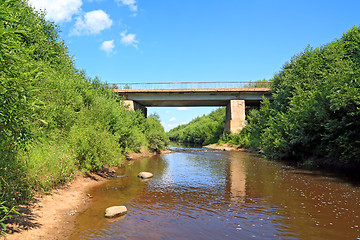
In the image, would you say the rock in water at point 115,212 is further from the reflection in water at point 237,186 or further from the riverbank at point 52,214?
the reflection in water at point 237,186

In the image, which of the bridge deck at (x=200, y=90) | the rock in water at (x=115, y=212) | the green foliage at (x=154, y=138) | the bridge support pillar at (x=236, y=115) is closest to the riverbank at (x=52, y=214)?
the rock in water at (x=115, y=212)

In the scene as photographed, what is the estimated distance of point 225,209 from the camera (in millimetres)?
11172

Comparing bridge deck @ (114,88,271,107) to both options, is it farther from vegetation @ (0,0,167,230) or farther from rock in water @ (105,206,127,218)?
rock in water @ (105,206,127,218)

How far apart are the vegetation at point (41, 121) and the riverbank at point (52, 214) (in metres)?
0.46

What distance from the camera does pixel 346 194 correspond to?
1354 cm

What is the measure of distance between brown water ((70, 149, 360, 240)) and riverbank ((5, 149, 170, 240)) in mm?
470

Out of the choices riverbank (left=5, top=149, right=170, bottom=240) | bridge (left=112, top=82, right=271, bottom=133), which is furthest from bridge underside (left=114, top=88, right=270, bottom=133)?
riverbank (left=5, top=149, right=170, bottom=240)

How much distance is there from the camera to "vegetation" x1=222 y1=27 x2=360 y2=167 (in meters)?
17.6

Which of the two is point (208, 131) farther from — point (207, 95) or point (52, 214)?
point (52, 214)

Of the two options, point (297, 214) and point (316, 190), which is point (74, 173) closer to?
point (297, 214)

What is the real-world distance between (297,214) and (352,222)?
6.43 feet

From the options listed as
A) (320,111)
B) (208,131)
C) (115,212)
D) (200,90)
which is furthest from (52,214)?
(208,131)

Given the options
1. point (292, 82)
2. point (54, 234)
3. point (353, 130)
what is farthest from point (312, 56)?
point (54, 234)

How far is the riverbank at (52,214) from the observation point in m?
7.54
